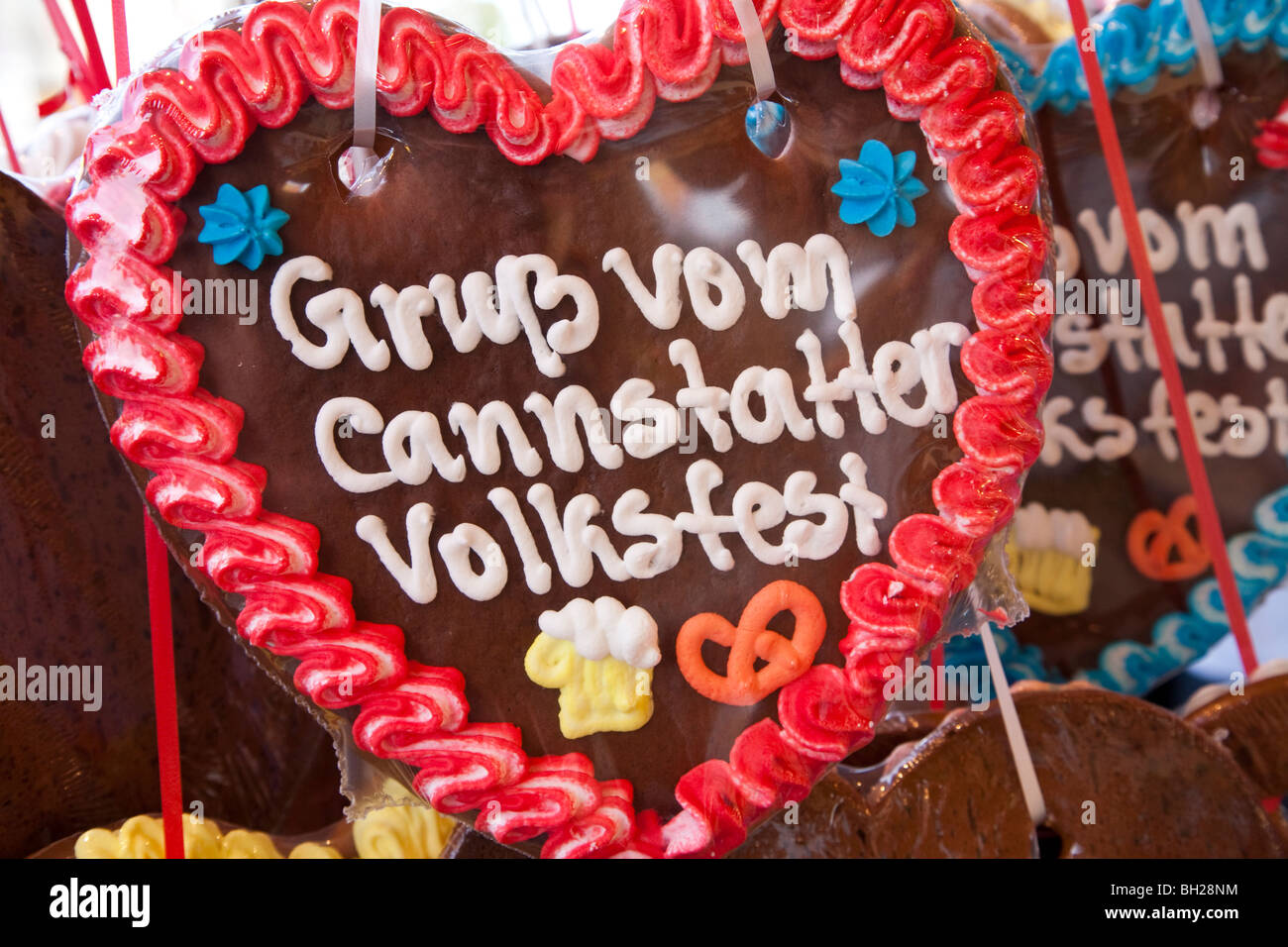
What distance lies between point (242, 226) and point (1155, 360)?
923 millimetres

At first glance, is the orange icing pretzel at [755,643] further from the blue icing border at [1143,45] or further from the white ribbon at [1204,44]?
the white ribbon at [1204,44]

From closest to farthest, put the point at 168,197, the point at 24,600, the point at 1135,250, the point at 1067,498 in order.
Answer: the point at 168,197 < the point at 24,600 < the point at 1135,250 < the point at 1067,498

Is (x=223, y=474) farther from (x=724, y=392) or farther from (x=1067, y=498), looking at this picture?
(x=1067, y=498)

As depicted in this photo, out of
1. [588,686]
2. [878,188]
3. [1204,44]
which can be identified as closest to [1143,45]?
[1204,44]

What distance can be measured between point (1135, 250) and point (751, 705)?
1.89ft

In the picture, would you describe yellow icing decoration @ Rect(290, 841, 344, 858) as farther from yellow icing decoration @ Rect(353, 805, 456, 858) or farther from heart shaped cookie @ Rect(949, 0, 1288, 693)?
heart shaped cookie @ Rect(949, 0, 1288, 693)

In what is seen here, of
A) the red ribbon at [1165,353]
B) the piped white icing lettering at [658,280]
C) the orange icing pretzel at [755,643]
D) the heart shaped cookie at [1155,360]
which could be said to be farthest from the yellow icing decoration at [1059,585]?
the piped white icing lettering at [658,280]

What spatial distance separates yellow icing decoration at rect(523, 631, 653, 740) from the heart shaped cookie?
543mm

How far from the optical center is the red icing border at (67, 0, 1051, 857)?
0.69m

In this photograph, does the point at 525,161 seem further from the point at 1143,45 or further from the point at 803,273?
the point at 1143,45

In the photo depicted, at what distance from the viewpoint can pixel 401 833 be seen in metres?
0.89

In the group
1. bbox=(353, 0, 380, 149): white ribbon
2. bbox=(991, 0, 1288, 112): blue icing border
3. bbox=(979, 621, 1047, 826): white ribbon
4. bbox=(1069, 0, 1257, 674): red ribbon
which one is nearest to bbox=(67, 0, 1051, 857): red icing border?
bbox=(353, 0, 380, 149): white ribbon
